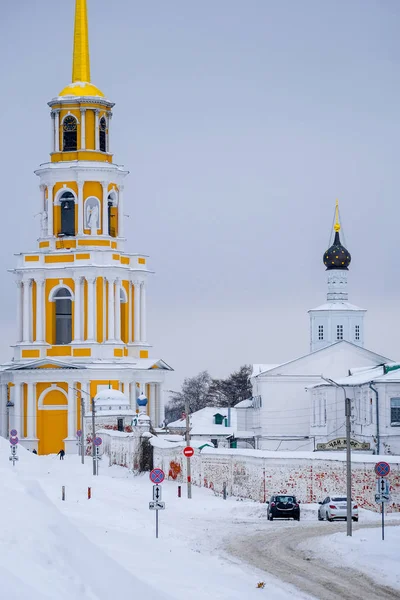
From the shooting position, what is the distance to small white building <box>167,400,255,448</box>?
310ft

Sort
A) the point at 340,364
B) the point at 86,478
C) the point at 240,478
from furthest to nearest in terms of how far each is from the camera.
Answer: the point at 340,364, the point at 86,478, the point at 240,478

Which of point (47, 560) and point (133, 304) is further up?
point (133, 304)

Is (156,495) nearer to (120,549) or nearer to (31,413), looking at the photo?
(120,549)

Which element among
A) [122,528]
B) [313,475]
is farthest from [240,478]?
[122,528]

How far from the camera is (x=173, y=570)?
95.4ft

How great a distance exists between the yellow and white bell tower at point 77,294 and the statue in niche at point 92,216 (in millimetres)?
77

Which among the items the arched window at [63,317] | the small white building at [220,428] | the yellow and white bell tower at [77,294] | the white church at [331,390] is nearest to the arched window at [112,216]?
the yellow and white bell tower at [77,294]

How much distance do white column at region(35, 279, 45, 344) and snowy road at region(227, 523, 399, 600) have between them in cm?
5788

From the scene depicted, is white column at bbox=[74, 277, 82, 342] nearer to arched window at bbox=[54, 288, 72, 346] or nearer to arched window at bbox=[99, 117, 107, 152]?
arched window at bbox=[54, 288, 72, 346]

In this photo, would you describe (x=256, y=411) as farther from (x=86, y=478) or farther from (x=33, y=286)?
(x=86, y=478)

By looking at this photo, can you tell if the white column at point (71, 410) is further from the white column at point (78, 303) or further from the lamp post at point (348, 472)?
the lamp post at point (348, 472)

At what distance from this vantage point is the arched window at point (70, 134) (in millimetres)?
97938

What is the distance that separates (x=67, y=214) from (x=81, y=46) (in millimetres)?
11648

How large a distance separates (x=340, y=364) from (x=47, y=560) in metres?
68.3
